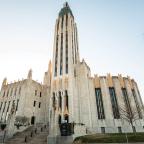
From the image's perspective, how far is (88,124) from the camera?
41.8 meters

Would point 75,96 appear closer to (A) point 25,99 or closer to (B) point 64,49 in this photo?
(A) point 25,99

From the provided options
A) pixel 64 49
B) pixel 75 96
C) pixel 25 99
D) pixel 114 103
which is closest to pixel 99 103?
pixel 114 103

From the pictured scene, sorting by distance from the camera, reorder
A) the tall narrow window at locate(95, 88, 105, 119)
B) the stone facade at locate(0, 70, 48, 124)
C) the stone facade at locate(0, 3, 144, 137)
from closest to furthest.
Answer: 1. the stone facade at locate(0, 3, 144, 137)
2. the tall narrow window at locate(95, 88, 105, 119)
3. the stone facade at locate(0, 70, 48, 124)

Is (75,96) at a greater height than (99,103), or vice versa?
(75,96)

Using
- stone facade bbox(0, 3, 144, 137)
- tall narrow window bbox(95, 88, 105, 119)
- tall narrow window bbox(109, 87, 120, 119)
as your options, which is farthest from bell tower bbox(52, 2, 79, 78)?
tall narrow window bbox(109, 87, 120, 119)

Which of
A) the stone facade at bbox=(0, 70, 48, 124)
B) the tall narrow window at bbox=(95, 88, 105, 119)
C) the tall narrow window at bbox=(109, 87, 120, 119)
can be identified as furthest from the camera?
the stone facade at bbox=(0, 70, 48, 124)

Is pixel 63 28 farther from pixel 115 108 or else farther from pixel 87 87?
pixel 115 108

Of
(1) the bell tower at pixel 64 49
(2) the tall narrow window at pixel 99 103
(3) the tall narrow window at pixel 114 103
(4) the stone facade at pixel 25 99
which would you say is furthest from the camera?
(1) the bell tower at pixel 64 49

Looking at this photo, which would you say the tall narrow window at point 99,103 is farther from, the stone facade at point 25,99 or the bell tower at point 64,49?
the stone facade at point 25,99

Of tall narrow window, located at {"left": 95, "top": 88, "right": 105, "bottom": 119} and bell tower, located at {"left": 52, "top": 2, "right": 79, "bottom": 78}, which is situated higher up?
bell tower, located at {"left": 52, "top": 2, "right": 79, "bottom": 78}

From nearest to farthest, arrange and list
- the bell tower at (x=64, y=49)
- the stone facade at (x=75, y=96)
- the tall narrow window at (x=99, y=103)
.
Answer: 1. the stone facade at (x=75, y=96)
2. the tall narrow window at (x=99, y=103)
3. the bell tower at (x=64, y=49)

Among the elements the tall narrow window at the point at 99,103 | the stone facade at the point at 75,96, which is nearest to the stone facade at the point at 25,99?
the stone facade at the point at 75,96

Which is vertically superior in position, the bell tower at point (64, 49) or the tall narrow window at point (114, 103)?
the bell tower at point (64, 49)

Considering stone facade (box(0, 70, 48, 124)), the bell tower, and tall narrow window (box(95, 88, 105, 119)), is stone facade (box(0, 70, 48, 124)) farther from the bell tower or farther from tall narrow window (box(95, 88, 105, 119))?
tall narrow window (box(95, 88, 105, 119))
